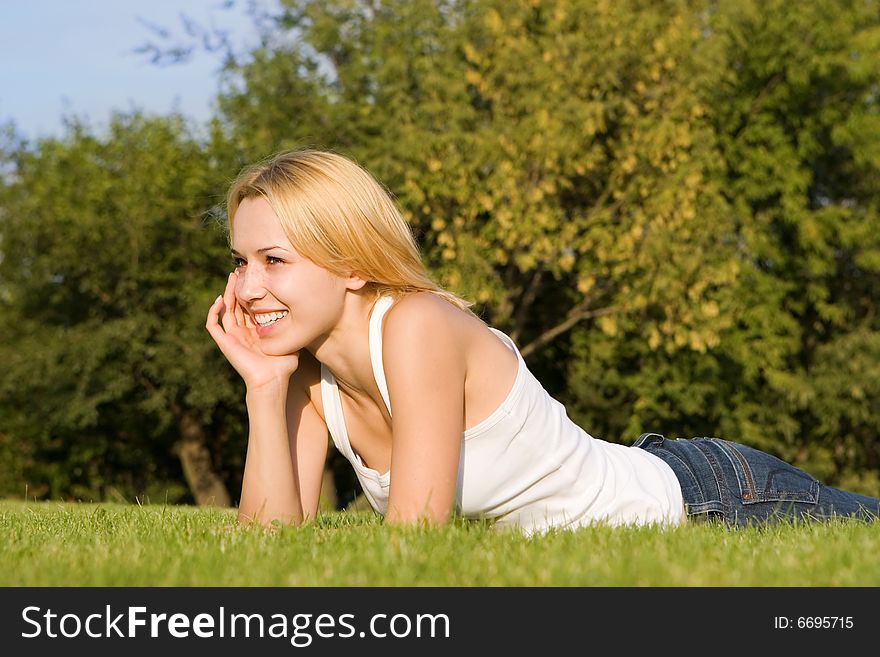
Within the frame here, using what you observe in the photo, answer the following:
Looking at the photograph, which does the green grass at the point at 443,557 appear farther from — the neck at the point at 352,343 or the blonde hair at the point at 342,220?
the blonde hair at the point at 342,220

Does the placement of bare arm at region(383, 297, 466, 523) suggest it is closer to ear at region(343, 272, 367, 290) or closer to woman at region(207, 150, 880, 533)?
woman at region(207, 150, 880, 533)

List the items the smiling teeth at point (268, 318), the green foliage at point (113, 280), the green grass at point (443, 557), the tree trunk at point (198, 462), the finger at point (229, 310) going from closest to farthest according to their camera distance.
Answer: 1. the green grass at point (443, 557)
2. the smiling teeth at point (268, 318)
3. the finger at point (229, 310)
4. the green foliage at point (113, 280)
5. the tree trunk at point (198, 462)

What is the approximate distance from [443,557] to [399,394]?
91 centimetres

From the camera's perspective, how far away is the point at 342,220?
175 inches

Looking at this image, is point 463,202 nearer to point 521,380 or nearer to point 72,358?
point 72,358

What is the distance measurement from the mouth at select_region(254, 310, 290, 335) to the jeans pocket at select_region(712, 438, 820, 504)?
87.4 inches

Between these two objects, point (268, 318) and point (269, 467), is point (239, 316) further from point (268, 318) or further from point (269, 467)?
point (269, 467)

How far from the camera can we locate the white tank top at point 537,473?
449cm

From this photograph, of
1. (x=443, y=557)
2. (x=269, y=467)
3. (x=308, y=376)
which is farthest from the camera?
(x=308, y=376)

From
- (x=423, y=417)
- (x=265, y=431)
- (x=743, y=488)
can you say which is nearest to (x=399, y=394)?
(x=423, y=417)

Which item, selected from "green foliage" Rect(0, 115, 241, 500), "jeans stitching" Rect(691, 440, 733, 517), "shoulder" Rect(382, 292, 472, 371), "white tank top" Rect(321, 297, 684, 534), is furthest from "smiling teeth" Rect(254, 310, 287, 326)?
"green foliage" Rect(0, 115, 241, 500)

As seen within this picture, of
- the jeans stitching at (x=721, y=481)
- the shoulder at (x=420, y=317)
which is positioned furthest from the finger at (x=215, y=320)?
the jeans stitching at (x=721, y=481)

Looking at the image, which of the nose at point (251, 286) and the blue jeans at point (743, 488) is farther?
the blue jeans at point (743, 488)
